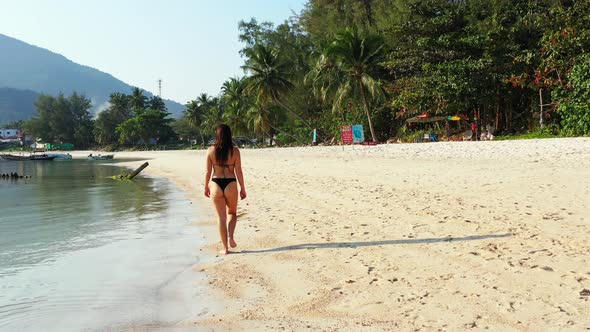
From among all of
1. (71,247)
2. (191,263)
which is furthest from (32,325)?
(71,247)

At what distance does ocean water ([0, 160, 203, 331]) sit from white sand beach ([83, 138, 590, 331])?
1.22ft

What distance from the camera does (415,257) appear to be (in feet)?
14.7

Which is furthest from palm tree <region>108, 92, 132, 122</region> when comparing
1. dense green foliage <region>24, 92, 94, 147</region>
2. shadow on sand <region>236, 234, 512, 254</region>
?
shadow on sand <region>236, 234, 512, 254</region>

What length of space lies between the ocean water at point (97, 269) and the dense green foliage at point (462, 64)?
60.1 ft

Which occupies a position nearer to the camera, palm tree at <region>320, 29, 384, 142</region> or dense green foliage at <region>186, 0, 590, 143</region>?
dense green foliage at <region>186, 0, 590, 143</region>

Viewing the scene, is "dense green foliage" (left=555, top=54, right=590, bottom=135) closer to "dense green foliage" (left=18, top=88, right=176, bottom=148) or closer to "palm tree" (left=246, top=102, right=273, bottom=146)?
"palm tree" (left=246, top=102, right=273, bottom=146)

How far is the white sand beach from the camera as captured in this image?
3107mm

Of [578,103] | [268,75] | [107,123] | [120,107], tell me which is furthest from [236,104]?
[120,107]

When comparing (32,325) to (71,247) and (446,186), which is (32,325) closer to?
(71,247)

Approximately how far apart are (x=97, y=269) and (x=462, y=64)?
78.7 ft

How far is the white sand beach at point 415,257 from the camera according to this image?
311 cm

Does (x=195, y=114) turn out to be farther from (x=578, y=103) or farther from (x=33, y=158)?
(x=578, y=103)

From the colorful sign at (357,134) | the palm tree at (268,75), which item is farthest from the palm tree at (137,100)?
the colorful sign at (357,134)

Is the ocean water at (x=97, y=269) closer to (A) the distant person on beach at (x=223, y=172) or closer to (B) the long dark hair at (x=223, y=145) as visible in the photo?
(A) the distant person on beach at (x=223, y=172)
